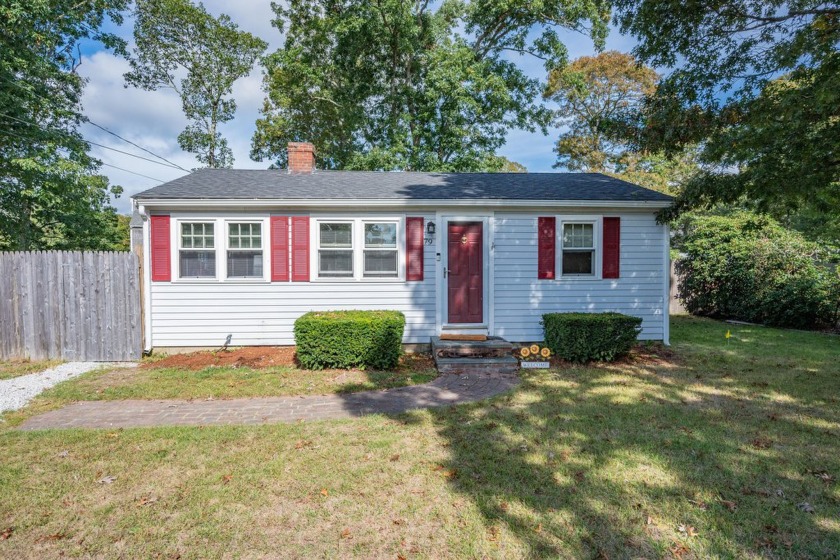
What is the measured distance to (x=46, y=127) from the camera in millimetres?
14234

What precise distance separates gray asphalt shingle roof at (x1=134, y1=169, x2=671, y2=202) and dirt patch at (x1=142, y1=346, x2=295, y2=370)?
306 cm

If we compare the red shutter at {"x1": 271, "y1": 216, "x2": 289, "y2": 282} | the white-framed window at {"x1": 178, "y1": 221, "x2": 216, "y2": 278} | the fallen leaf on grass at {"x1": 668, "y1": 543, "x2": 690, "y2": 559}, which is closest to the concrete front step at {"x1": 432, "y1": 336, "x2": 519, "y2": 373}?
the red shutter at {"x1": 271, "y1": 216, "x2": 289, "y2": 282}

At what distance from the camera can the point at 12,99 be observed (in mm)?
12195

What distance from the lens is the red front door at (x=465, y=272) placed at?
8.77 metres

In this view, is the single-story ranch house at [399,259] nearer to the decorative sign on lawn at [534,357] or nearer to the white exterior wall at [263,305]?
the white exterior wall at [263,305]

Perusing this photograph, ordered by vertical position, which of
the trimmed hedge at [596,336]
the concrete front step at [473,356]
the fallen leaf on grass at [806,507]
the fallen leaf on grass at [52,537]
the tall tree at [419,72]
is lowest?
the fallen leaf on grass at [52,537]

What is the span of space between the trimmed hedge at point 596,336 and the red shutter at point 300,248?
204 inches

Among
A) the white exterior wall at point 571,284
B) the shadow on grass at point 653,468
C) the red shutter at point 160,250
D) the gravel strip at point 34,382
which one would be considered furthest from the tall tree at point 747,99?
the gravel strip at point 34,382

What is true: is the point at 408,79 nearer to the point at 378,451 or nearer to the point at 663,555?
the point at 378,451

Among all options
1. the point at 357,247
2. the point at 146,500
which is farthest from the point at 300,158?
the point at 146,500

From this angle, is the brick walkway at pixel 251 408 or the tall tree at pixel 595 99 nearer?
the brick walkway at pixel 251 408

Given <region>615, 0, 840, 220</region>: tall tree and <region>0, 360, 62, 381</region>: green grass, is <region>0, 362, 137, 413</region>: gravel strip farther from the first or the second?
<region>615, 0, 840, 220</region>: tall tree

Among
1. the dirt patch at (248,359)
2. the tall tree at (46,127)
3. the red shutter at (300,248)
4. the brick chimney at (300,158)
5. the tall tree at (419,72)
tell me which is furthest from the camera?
the tall tree at (419,72)

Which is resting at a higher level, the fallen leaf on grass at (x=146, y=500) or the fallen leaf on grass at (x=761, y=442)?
the fallen leaf on grass at (x=761, y=442)
